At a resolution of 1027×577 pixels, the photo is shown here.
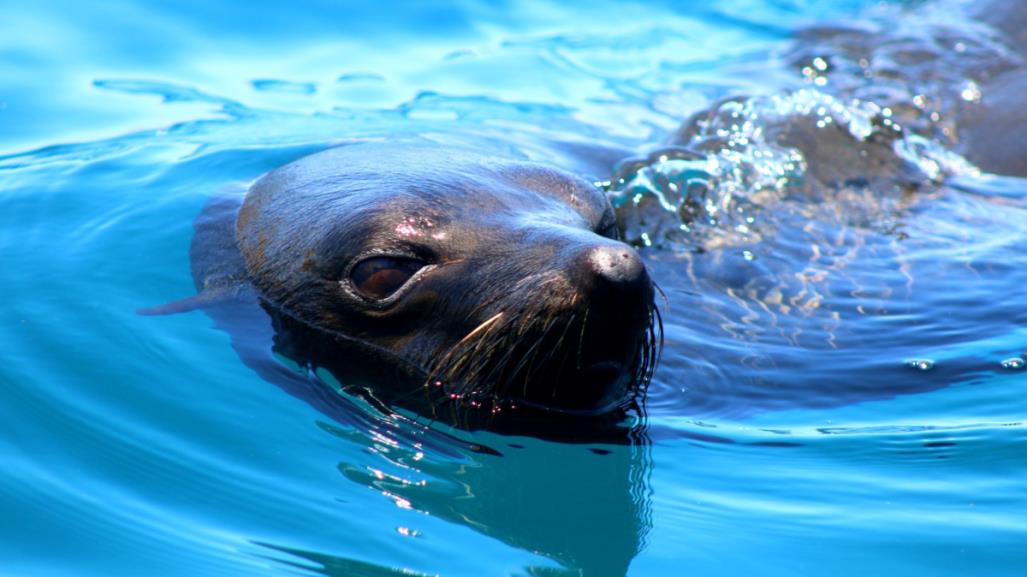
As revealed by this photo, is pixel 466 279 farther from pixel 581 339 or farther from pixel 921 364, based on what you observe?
pixel 921 364

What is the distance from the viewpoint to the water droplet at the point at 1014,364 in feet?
16.1

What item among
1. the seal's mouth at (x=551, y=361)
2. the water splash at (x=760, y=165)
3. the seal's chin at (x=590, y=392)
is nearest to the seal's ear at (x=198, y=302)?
the seal's mouth at (x=551, y=361)

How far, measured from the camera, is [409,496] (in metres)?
3.82

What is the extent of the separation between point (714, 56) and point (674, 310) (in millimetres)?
5542

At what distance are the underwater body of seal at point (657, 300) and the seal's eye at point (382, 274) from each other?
1.09 ft

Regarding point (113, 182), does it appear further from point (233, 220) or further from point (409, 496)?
point (409, 496)

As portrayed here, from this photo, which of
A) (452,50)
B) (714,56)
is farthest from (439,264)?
(714,56)

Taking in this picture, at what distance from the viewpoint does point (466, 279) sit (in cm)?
420

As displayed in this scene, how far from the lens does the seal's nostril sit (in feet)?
12.4

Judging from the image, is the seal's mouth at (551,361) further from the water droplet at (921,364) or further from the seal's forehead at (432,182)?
the water droplet at (921,364)

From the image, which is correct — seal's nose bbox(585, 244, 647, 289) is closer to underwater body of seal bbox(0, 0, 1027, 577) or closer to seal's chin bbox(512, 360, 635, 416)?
seal's chin bbox(512, 360, 635, 416)

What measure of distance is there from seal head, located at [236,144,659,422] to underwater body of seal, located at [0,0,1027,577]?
17cm

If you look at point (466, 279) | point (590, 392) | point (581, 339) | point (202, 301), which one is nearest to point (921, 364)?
point (590, 392)

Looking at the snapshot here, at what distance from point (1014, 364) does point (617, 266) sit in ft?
6.40
